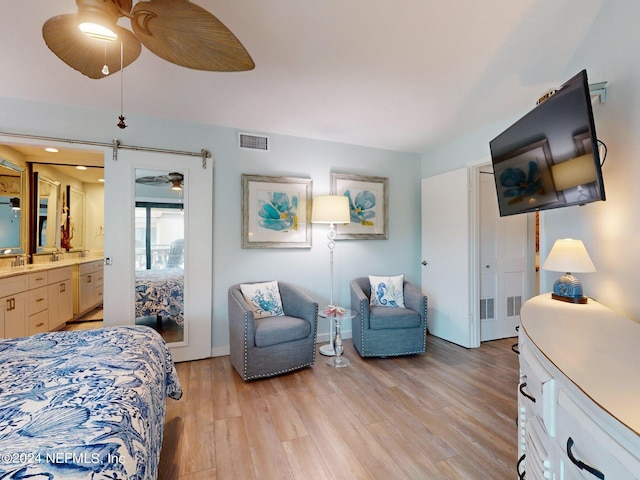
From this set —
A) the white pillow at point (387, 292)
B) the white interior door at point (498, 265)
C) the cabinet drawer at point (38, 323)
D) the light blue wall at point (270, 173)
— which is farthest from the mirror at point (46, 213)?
the white interior door at point (498, 265)

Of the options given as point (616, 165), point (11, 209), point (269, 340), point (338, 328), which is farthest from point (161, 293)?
point (616, 165)

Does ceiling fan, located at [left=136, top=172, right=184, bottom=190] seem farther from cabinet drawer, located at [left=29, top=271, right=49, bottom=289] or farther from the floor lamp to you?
cabinet drawer, located at [left=29, top=271, right=49, bottom=289]

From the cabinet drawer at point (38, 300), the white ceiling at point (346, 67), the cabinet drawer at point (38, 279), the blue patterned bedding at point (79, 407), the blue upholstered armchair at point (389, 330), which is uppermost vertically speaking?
the white ceiling at point (346, 67)

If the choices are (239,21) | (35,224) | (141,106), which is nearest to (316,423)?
(239,21)

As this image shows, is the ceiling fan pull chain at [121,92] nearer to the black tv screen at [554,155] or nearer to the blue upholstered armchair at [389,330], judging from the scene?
the black tv screen at [554,155]

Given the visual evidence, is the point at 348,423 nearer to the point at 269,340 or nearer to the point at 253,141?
the point at 269,340

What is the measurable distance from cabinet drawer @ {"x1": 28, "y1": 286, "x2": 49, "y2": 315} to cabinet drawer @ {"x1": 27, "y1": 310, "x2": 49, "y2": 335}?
5 cm

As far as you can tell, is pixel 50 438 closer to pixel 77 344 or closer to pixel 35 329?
pixel 77 344

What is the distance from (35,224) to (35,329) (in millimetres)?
1523

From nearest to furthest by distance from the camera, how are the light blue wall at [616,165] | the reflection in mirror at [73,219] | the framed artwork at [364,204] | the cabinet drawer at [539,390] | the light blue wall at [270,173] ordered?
the cabinet drawer at [539,390]
the light blue wall at [616,165]
the light blue wall at [270,173]
the framed artwork at [364,204]
the reflection in mirror at [73,219]

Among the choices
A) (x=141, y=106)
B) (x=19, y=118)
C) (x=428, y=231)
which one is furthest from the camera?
(x=428, y=231)

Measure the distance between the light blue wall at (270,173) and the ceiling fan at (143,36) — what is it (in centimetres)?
158

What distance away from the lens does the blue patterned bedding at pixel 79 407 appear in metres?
0.74

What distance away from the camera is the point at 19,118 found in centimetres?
249
